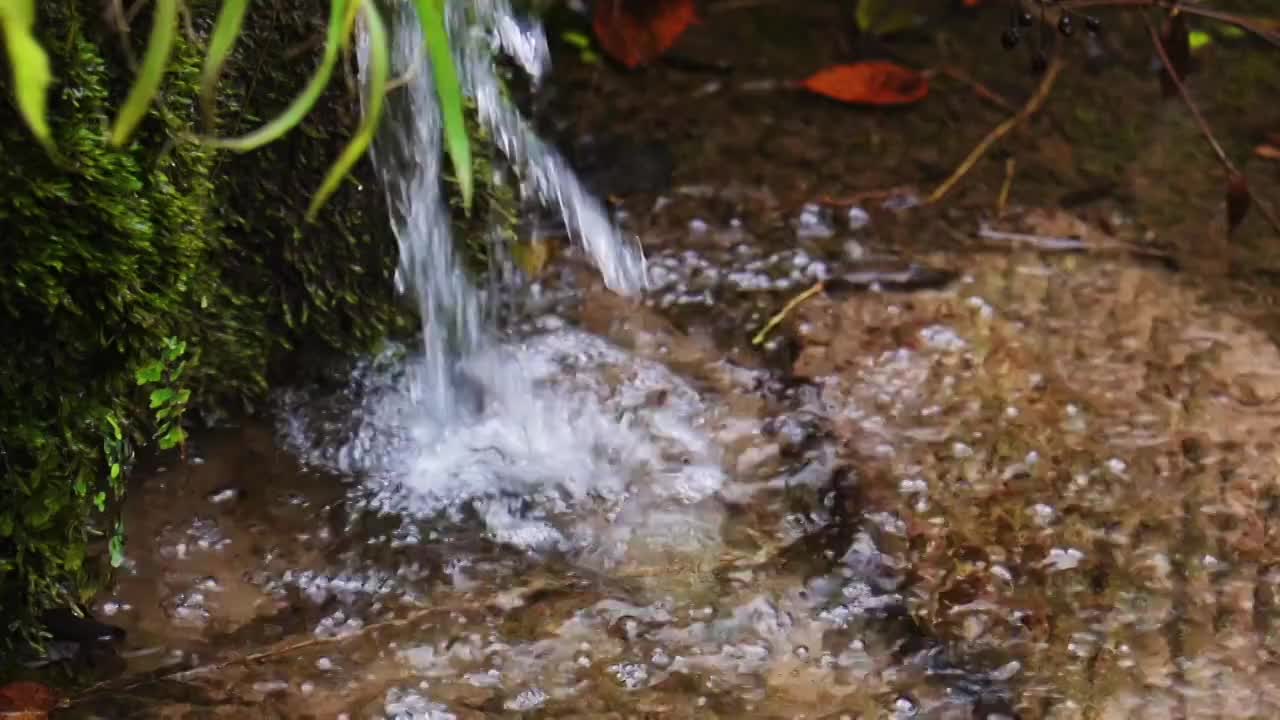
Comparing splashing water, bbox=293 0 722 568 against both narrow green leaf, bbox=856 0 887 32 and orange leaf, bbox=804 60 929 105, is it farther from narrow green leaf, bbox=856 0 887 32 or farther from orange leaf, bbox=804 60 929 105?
narrow green leaf, bbox=856 0 887 32

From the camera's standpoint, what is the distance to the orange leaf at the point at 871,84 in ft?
8.06

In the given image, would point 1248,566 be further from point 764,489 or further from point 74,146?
point 74,146

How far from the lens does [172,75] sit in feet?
4.36

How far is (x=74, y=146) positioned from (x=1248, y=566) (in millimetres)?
1510

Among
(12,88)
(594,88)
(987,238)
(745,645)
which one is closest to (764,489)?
(745,645)

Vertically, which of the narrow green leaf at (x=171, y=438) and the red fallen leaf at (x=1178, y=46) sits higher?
the red fallen leaf at (x=1178, y=46)

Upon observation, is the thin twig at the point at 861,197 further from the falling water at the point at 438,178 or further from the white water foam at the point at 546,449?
the white water foam at the point at 546,449

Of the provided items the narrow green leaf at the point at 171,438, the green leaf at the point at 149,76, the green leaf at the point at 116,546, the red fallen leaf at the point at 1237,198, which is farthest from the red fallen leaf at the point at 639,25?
the green leaf at the point at 149,76

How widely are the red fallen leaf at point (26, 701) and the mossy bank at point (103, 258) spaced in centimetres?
6

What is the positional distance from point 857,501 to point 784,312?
1.55 ft

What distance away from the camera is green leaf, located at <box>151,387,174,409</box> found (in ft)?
4.42

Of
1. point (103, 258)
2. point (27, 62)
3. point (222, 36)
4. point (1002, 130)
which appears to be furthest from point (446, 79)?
point (1002, 130)

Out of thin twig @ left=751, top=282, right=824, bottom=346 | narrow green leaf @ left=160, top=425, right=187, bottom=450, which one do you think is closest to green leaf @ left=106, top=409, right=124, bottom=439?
narrow green leaf @ left=160, top=425, right=187, bottom=450

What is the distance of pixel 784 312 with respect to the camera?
194cm
